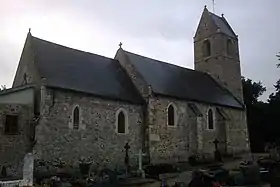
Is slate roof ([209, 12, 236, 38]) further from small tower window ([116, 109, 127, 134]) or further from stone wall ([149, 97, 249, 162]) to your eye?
small tower window ([116, 109, 127, 134])

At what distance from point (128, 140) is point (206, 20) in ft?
64.9

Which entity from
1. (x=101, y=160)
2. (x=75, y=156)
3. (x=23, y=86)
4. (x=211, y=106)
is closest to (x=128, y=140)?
(x=101, y=160)

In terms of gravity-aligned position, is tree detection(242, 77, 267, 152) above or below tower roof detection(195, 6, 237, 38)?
below

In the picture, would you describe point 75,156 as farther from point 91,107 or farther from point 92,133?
point 91,107

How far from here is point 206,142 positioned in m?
29.7

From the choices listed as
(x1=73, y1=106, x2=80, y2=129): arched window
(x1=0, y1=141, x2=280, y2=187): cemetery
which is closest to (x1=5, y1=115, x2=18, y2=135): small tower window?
(x1=0, y1=141, x2=280, y2=187): cemetery

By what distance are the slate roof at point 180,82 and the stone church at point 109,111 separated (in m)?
0.12

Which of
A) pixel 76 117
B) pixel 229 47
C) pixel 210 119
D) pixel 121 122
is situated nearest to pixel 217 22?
pixel 229 47

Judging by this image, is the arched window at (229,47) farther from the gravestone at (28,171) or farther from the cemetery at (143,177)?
the gravestone at (28,171)

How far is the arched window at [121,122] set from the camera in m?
24.2

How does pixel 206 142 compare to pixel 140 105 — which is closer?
pixel 140 105

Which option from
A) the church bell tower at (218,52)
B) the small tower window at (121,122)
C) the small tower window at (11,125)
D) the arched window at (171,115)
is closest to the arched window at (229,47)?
the church bell tower at (218,52)

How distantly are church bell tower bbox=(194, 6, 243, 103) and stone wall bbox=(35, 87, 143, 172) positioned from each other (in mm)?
14423

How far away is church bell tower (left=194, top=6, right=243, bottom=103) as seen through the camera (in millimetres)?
36469
